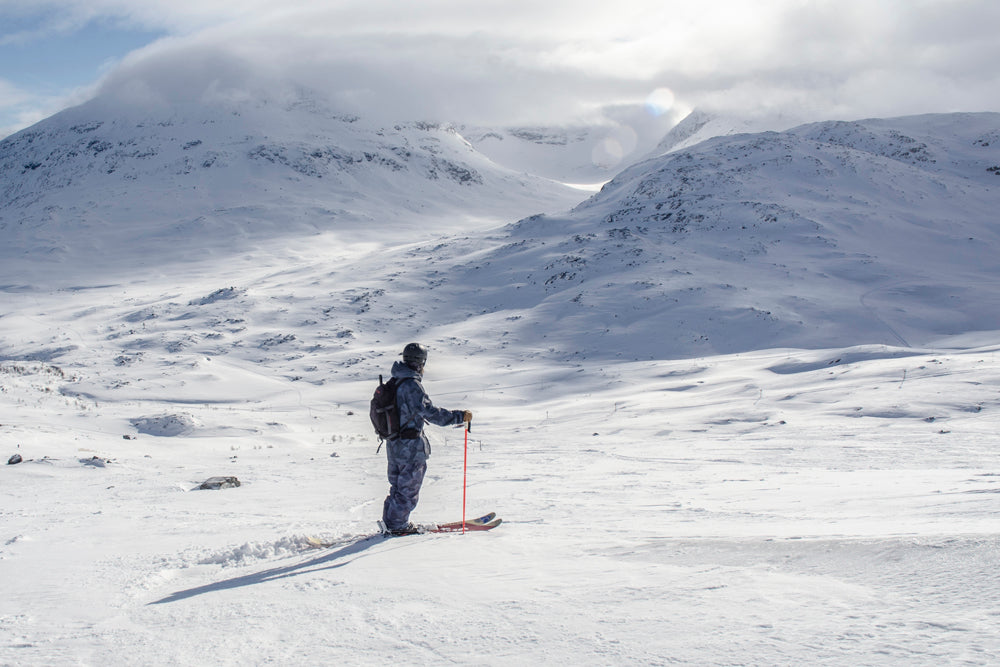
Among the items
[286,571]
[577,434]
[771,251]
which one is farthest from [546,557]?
[771,251]

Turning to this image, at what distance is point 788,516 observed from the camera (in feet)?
17.1

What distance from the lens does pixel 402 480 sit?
574 cm

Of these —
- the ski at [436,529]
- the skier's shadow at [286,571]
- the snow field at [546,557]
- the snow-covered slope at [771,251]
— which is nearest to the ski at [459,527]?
the ski at [436,529]

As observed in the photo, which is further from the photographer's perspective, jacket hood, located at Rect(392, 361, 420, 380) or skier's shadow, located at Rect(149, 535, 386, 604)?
jacket hood, located at Rect(392, 361, 420, 380)

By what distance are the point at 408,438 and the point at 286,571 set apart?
5.23 feet

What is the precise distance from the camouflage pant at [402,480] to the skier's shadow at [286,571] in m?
0.47

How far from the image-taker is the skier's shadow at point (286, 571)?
3.92 metres

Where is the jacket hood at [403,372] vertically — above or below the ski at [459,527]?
above

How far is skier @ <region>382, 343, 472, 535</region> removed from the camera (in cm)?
564

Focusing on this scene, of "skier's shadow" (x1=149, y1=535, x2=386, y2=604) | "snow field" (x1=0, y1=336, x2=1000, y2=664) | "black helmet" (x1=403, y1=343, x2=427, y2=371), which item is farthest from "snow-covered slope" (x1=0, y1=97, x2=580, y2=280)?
"skier's shadow" (x1=149, y1=535, x2=386, y2=604)

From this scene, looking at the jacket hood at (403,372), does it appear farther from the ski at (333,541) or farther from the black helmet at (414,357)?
the ski at (333,541)

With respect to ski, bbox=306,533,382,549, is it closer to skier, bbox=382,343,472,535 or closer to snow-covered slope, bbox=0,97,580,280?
skier, bbox=382,343,472,535

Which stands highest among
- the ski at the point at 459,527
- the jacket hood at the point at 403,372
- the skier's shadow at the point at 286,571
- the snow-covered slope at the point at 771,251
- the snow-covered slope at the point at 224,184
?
the snow-covered slope at the point at 224,184

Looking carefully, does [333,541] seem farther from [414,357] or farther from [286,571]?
[414,357]
